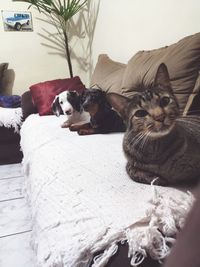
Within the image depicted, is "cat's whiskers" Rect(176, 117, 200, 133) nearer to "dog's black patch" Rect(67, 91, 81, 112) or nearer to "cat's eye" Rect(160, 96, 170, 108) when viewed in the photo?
"cat's eye" Rect(160, 96, 170, 108)

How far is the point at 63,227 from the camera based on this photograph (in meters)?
0.79

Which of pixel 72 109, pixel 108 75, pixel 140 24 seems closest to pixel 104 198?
pixel 72 109

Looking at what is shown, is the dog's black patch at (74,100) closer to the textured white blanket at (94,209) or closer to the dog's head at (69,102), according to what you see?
the dog's head at (69,102)

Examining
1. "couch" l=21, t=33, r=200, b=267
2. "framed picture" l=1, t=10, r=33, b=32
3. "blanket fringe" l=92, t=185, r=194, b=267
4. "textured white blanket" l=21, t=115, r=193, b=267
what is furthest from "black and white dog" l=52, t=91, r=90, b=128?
"framed picture" l=1, t=10, r=33, b=32

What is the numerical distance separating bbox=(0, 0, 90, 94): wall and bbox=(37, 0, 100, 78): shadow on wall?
0.01 meters

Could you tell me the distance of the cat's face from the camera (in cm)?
86

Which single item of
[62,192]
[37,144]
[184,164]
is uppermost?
[184,164]

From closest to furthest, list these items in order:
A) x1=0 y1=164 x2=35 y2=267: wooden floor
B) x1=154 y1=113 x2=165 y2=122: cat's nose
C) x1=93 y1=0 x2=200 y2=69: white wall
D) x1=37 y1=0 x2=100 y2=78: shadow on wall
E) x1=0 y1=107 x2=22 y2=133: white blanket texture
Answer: x1=154 y1=113 x2=165 y2=122: cat's nose → x1=0 y1=164 x2=35 y2=267: wooden floor → x1=93 y1=0 x2=200 y2=69: white wall → x1=0 y1=107 x2=22 y2=133: white blanket texture → x1=37 y1=0 x2=100 y2=78: shadow on wall

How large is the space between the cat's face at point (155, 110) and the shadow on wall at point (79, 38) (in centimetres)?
232

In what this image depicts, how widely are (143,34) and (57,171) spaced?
53.1 inches

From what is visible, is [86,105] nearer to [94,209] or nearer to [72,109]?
[72,109]

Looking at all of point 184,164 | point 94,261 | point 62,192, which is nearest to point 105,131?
point 62,192

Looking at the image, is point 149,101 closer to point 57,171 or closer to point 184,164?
point 184,164

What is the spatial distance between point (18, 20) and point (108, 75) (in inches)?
56.8
